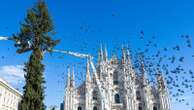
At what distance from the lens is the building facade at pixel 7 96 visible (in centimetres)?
3606

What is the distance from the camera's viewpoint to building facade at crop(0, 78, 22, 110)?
3606 cm

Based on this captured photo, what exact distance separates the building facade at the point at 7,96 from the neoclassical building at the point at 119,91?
15033mm

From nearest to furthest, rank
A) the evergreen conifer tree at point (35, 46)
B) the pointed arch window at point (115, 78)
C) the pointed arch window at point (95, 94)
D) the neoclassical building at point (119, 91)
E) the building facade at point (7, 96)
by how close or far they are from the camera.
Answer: the evergreen conifer tree at point (35, 46)
the building facade at point (7, 96)
the neoclassical building at point (119, 91)
the pointed arch window at point (95, 94)
the pointed arch window at point (115, 78)

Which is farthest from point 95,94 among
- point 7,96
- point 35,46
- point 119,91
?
point 35,46

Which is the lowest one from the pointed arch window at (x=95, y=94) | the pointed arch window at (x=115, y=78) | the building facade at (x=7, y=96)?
the building facade at (x=7, y=96)

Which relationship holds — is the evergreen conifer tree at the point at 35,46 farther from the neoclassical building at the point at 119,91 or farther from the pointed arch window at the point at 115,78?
the pointed arch window at the point at 115,78

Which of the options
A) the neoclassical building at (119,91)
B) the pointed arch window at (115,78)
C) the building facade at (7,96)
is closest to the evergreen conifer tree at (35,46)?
the building facade at (7,96)

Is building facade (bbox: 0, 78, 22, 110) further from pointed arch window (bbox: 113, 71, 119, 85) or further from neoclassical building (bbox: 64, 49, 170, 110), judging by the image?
pointed arch window (bbox: 113, 71, 119, 85)

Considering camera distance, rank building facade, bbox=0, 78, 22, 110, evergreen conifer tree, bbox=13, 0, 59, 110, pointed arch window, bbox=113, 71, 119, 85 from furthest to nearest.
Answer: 1. pointed arch window, bbox=113, 71, 119, 85
2. building facade, bbox=0, 78, 22, 110
3. evergreen conifer tree, bbox=13, 0, 59, 110

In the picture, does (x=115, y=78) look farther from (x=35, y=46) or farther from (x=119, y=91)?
(x=35, y=46)

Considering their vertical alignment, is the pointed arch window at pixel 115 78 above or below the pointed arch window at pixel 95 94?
above

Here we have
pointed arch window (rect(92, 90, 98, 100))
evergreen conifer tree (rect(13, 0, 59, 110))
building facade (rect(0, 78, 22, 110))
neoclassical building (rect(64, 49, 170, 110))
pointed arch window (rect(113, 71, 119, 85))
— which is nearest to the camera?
evergreen conifer tree (rect(13, 0, 59, 110))

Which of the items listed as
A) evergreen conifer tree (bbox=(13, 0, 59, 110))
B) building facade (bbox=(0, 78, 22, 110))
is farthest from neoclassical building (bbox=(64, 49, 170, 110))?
evergreen conifer tree (bbox=(13, 0, 59, 110))

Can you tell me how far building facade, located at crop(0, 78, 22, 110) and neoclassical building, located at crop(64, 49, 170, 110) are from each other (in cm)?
1503
